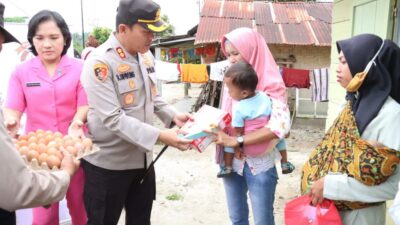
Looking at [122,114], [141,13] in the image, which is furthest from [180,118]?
[141,13]

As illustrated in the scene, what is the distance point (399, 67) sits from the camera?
172 centimetres

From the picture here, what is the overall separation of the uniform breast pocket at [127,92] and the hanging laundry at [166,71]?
6891 millimetres

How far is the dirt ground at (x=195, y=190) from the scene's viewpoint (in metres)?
4.16

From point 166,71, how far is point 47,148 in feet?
25.1

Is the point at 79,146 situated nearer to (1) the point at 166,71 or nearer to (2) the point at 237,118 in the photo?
(2) the point at 237,118

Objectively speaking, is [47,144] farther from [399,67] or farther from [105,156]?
[399,67]

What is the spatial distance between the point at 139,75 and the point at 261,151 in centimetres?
94

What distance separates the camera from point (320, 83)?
27.4 ft

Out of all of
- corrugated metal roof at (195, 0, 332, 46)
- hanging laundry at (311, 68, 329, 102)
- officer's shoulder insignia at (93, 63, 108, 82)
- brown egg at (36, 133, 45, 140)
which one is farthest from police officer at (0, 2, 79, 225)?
corrugated metal roof at (195, 0, 332, 46)

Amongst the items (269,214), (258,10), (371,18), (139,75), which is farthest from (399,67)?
(258,10)

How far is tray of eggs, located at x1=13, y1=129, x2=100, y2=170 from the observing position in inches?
59.4

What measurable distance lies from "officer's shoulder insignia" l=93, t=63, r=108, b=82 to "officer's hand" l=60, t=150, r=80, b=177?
62cm

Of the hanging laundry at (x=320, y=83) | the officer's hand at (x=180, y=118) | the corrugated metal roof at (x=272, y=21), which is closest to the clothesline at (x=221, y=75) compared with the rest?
the hanging laundry at (x=320, y=83)

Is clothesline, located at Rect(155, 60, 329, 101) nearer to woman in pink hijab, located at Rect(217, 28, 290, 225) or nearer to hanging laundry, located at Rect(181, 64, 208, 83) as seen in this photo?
hanging laundry, located at Rect(181, 64, 208, 83)
